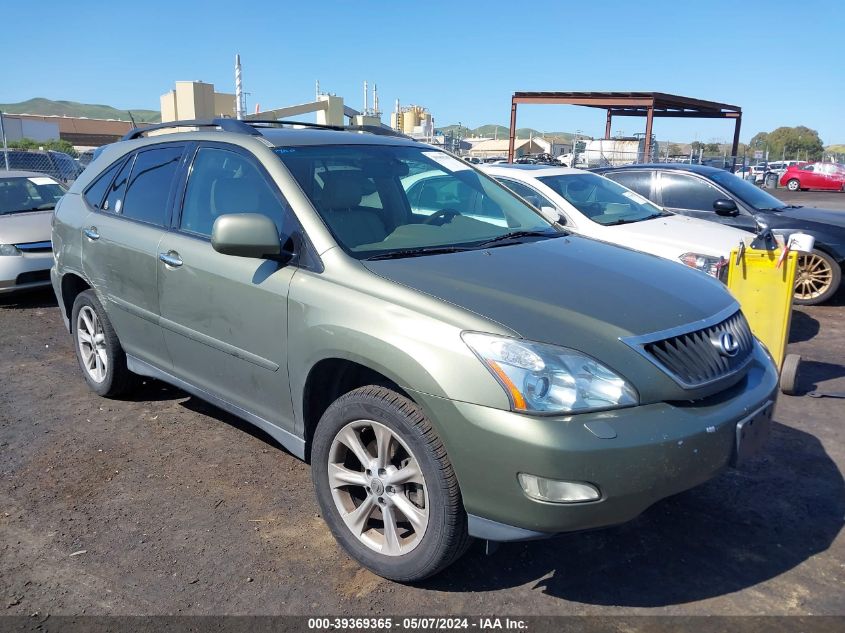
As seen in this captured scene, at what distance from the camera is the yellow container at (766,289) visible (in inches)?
202

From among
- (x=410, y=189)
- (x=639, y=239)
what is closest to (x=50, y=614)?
(x=410, y=189)

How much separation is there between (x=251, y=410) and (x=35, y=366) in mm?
3311

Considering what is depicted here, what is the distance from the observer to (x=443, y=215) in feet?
12.5

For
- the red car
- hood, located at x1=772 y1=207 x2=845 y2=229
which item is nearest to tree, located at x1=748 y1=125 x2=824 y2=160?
the red car

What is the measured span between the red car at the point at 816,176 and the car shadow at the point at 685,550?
34.8 m

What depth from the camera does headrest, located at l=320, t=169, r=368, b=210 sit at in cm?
345

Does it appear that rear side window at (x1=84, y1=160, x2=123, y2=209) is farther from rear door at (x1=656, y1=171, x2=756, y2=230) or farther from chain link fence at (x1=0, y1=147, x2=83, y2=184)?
chain link fence at (x1=0, y1=147, x2=83, y2=184)

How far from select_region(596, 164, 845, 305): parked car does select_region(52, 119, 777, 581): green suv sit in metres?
4.96

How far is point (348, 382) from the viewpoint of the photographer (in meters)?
3.17

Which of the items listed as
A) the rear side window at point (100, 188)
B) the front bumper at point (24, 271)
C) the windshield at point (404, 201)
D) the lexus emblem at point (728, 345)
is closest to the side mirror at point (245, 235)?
the windshield at point (404, 201)

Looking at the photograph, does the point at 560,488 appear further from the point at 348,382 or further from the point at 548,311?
the point at 348,382

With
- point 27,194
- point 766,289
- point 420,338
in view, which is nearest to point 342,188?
point 420,338

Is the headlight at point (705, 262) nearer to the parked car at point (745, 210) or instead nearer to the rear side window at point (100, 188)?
the parked car at point (745, 210)

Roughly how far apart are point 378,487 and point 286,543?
2.11ft
